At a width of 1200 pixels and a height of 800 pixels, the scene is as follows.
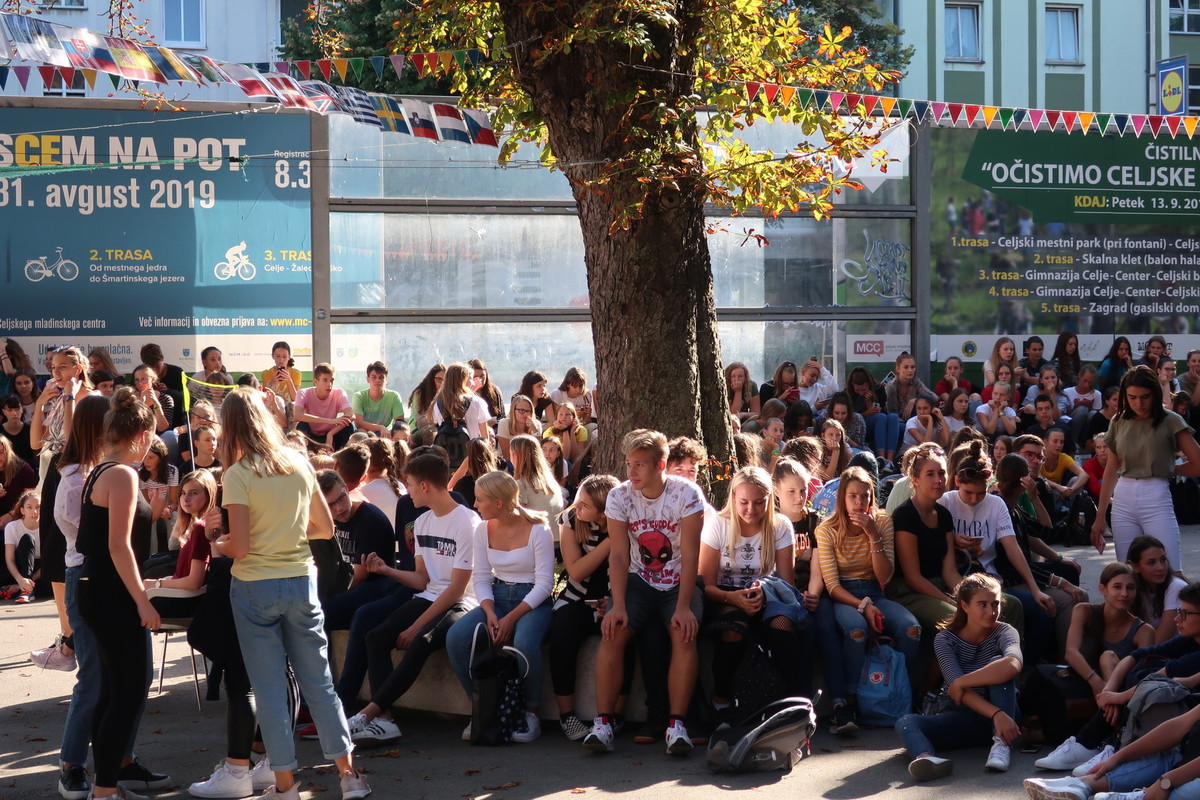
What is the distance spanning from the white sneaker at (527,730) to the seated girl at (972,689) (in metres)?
1.77

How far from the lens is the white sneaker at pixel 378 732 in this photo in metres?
6.52

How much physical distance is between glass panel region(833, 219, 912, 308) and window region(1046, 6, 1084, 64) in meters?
23.5

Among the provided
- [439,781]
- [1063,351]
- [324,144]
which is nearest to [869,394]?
[1063,351]

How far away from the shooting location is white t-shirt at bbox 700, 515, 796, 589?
692 centimetres

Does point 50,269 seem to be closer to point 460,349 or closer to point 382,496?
point 460,349

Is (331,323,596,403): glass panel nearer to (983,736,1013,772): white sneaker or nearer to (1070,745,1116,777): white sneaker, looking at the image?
(983,736,1013,772): white sneaker

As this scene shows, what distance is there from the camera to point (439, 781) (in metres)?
5.98

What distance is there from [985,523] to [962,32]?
104 ft

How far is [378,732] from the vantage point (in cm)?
657

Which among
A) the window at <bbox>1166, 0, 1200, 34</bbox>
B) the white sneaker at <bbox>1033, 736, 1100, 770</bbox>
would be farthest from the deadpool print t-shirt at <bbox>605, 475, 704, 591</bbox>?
the window at <bbox>1166, 0, 1200, 34</bbox>

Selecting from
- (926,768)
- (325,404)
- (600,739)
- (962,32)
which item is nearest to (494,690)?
(600,739)

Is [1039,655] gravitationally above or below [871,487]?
below

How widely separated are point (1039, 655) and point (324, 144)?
9.74 meters

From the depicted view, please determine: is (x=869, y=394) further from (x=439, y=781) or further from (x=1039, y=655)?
(x=439, y=781)
